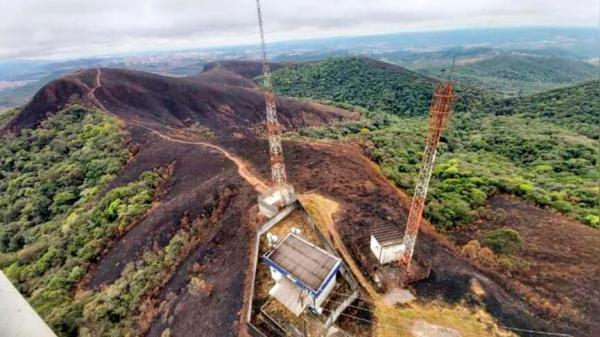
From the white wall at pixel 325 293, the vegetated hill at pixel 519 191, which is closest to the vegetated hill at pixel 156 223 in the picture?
the vegetated hill at pixel 519 191

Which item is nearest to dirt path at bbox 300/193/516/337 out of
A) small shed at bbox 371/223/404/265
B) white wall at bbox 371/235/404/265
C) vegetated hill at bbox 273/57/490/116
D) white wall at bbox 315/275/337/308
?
white wall at bbox 371/235/404/265

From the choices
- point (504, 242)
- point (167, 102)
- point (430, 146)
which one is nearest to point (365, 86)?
point (167, 102)

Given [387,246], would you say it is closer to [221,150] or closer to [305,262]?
[305,262]

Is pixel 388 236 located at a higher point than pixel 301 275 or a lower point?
lower

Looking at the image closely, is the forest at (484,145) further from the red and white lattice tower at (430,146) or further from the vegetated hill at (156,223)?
the red and white lattice tower at (430,146)

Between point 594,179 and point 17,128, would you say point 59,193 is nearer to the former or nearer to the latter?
point 17,128

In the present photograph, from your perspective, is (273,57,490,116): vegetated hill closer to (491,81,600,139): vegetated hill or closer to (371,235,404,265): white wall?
(491,81,600,139): vegetated hill
